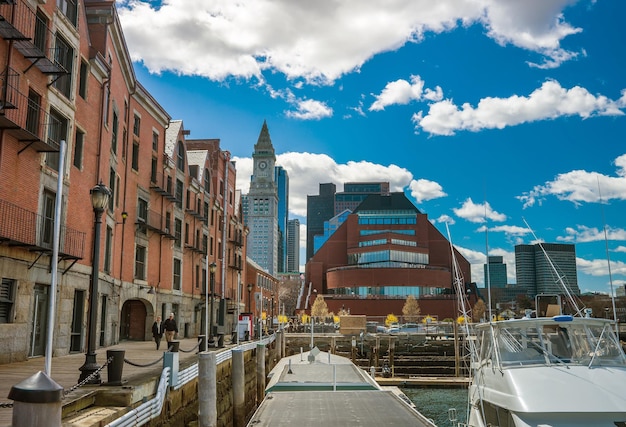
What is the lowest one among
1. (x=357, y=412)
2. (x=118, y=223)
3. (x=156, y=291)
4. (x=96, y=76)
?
(x=357, y=412)

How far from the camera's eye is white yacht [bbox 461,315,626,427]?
1060 cm

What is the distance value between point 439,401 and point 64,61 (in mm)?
26933

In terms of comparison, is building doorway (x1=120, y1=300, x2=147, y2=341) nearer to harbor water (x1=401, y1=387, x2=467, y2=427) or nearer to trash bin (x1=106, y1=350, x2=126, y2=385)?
harbor water (x1=401, y1=387, x2=467, y2=427)

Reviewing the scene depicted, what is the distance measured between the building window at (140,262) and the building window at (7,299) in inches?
664

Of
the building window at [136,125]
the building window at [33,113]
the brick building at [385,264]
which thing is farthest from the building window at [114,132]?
the brick building at [385,264]

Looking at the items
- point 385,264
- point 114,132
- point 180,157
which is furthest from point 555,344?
point 385,264

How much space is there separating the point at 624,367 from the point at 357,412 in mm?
7179

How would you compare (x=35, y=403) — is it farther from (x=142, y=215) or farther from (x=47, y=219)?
(x=142, y=215)

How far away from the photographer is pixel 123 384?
1217 cm

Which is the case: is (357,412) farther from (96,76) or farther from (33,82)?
(96,76)

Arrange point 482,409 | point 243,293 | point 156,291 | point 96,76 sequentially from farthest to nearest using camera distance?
point 243,293 → point 156,291 → point 96,76 → point 482,409

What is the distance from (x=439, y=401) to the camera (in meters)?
33.7

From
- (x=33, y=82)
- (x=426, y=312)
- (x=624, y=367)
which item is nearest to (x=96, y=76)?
(x=33, y=82)

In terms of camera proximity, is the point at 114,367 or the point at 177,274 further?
the point at 177,274
